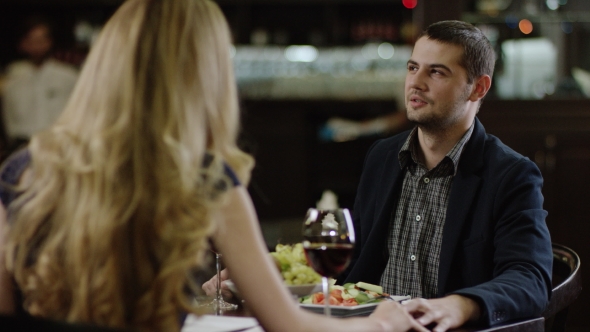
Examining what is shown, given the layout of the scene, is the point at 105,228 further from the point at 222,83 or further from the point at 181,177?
the point at 222,83

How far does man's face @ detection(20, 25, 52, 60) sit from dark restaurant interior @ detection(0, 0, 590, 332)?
2.58 ft

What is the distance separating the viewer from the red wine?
1527 mm

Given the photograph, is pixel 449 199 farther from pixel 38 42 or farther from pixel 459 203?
pixel 38 42

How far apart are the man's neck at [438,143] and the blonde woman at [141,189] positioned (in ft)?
3.37

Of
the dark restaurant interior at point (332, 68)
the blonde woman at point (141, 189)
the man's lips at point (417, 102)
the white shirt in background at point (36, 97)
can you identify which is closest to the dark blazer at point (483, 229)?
the man's lips at point (417, 102)

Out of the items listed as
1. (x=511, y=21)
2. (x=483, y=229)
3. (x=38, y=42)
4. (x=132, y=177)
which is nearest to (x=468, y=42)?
(x=483, y=229)

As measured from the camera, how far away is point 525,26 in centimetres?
496

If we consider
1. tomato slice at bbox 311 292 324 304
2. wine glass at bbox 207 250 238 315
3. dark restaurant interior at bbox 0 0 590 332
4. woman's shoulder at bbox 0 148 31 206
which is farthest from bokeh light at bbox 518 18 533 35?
woman's shoulder at bbox 0 148 31 206

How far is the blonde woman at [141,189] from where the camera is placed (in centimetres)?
117

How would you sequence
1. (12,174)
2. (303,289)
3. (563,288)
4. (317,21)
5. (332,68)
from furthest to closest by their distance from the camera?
1. (317,21)
2. (332,68)
3. (563,288)
4. (303,289)
5. (12,174)

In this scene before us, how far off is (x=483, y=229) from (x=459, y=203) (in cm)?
11

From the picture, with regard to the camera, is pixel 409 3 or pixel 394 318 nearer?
pixel 394 318

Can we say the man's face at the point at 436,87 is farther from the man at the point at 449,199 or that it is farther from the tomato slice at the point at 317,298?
the tomato slice at the point at 317,298

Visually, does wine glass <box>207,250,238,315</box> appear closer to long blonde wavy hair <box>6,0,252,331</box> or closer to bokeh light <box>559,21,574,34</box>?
long blonde wavy hair <box>6,0,252,331</box>
